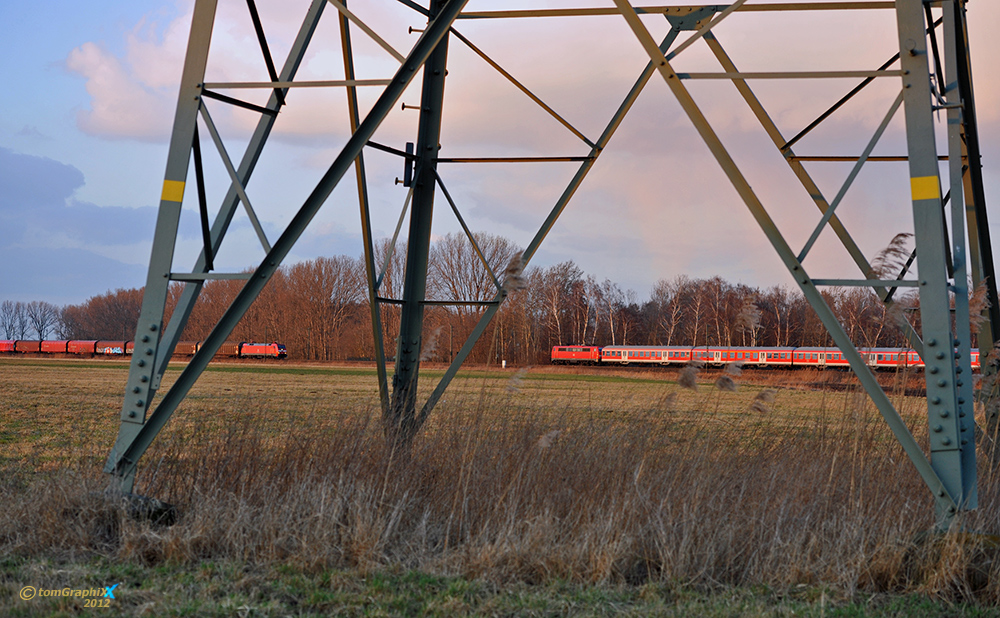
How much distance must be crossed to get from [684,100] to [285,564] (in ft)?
14.8

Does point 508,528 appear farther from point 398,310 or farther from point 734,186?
point 398,310

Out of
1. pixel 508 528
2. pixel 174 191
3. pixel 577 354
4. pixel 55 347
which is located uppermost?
pixel 174 191

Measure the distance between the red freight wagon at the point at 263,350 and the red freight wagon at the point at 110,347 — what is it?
2250 cm

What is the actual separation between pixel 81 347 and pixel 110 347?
4.68m

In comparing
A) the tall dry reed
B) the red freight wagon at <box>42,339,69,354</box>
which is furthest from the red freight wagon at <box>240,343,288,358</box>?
the tall dry reed

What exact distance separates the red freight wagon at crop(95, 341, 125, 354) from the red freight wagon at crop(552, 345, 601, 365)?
194 ft

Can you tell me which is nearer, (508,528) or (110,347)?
(508,528)

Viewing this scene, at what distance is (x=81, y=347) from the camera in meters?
96.1

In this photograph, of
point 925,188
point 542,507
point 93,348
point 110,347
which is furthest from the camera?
point 93,348

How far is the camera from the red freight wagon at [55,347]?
315 ft

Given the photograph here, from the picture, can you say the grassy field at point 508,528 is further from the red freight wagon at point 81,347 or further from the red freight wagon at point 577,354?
the red freight wagon at point 81,347

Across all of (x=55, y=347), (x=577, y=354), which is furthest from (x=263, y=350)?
(x=577, y=354)

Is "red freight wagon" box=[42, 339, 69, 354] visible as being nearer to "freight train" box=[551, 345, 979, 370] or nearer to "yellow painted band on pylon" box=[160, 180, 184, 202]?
"freight train" box=[551, 345, 979, 370]

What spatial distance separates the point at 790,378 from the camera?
7559 mm
